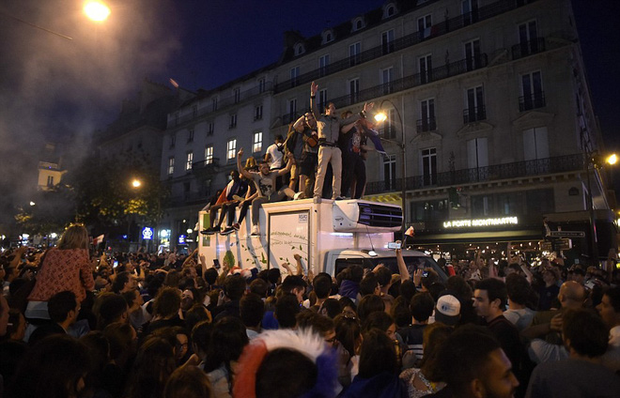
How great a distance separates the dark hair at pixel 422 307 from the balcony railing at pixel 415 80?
25.1 metres

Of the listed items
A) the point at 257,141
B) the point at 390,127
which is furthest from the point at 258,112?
the point at 390,127

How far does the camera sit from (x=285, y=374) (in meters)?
1.59

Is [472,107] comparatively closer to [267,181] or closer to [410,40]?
[410,40]

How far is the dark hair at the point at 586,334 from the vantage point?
2611 mm

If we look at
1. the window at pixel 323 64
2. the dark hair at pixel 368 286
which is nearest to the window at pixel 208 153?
the window at pixel 323 64

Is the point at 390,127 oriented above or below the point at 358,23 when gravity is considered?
below

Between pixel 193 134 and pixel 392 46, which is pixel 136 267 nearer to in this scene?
pixel 392 46

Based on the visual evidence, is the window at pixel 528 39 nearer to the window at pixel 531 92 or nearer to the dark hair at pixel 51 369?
the window at pixel 531 92

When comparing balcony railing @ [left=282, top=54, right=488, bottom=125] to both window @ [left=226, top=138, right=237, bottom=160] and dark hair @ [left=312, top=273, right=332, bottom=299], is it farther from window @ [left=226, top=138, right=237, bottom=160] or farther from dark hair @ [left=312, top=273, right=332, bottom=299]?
dark hair @ [left=312, top=273, right=332, bottom=299]

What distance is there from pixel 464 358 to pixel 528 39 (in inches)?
1061

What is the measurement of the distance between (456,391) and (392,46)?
30670mm

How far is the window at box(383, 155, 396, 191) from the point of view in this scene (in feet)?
95.0

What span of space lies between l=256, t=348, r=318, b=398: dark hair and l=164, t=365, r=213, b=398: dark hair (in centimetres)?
51

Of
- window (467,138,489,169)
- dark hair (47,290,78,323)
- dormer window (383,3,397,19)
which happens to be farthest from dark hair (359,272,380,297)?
dormer window (383,3,397,19)
